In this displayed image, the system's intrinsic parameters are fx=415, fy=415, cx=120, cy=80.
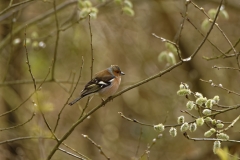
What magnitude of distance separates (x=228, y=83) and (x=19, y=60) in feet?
16.7

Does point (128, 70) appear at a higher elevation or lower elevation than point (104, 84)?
higher

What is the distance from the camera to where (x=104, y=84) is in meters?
6.68

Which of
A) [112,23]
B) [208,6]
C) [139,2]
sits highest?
[208,6]

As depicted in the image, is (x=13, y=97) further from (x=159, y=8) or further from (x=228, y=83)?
(x=228, y=83)

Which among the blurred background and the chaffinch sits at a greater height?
the blurred background

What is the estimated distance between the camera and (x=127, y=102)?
11641 millimetres

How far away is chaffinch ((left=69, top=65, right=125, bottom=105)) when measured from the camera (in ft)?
21.1

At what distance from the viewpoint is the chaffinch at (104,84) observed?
643 cm

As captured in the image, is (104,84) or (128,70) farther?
(128,70)

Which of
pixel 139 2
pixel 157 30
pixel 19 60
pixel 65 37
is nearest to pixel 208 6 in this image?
pixel 157 30

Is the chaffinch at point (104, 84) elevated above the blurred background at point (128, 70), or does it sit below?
below

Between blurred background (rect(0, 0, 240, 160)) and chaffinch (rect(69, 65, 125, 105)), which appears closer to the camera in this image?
chaffinch (rect(69, 65, 125, 105))

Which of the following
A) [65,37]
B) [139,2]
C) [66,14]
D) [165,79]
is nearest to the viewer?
[139,2]

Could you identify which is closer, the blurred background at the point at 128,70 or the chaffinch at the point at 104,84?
the chaffinch at the point at 104,84
